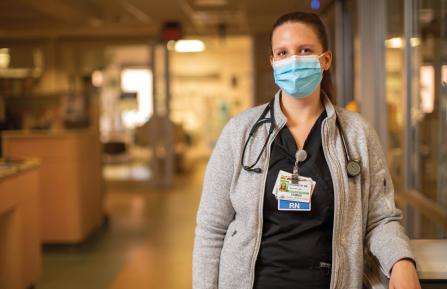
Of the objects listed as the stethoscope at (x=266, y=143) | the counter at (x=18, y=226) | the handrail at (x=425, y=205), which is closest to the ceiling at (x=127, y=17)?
the handrail at (x=425, y=205)

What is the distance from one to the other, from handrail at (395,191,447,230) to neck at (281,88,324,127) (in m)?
1.45

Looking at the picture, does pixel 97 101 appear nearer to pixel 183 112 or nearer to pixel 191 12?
pixel 191 12

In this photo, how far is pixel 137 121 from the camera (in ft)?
34.4

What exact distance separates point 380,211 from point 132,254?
159 inches

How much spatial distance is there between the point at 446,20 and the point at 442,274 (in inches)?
69.0

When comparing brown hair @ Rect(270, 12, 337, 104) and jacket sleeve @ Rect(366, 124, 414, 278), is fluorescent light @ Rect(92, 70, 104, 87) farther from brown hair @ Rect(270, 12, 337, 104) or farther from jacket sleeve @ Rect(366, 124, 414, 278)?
jacket sleeve @ Rect(366, 124, 414, 278)

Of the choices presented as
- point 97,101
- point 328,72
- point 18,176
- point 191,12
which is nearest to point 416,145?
point 328,72

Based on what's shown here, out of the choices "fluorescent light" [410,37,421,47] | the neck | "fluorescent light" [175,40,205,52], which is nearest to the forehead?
the neck

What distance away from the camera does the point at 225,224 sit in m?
1.61

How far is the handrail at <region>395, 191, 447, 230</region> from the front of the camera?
279cm

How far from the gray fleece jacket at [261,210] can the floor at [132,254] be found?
9.11 ft

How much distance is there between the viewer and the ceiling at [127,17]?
6746mm

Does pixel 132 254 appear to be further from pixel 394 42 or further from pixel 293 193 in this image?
pixel 293 193

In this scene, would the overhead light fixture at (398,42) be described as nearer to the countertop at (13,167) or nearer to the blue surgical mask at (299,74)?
the blue surgical mask at (299,74)
